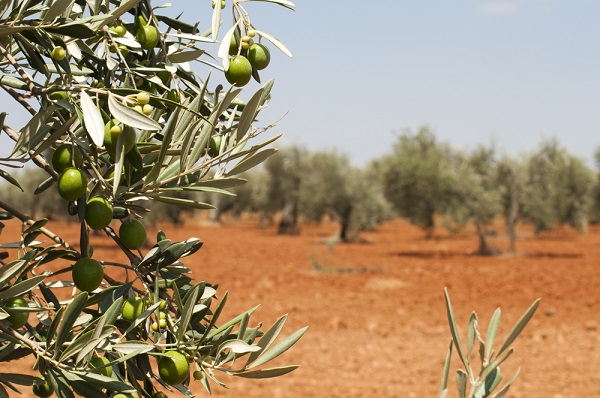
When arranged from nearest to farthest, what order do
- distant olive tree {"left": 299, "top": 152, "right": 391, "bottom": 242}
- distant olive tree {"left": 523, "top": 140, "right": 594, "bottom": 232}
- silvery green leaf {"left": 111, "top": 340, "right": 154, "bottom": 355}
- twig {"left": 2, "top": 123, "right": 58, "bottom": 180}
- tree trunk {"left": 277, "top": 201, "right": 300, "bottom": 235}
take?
silvery green leaf {"left": 111, "top": 340, "right": 154, "bottom": 355}
twig {"left": 2, "top": 123, "right": 58, "bottom": 180}
distant olive tree {"left": 523, "top": 140, "right": 594, "bottom": 232}
distant olive tree {"left": 299, "top": 152, "right": 391, "bottom": 242}
tree trunk {"left": 277, "top": 201, "right": 300, "bottom": 235}

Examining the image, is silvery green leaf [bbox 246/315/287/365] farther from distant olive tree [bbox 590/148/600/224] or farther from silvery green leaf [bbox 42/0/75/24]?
distant olive tree [bbox 590/148/600/224]

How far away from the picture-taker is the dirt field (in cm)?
785

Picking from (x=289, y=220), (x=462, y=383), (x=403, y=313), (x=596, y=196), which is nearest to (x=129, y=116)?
(x=462, y=383)

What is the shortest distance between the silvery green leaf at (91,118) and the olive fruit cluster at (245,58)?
0.90 feet

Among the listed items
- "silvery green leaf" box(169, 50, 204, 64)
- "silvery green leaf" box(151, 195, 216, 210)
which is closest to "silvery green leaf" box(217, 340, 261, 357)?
"silvery green leaf" box(151, 195, 216, 210)

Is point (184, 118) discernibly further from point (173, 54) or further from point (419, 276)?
point (419, 276)

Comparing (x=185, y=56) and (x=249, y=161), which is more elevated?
(x=185, y=56)

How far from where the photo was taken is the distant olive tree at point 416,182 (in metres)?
24.9

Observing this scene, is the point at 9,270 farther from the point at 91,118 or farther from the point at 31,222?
the point at 91,118

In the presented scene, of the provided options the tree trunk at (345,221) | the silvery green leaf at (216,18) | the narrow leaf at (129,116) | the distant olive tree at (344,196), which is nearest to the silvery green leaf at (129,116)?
the narrow leaf at (129,116)

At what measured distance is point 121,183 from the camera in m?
1.01

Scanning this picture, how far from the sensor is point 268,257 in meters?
23.2

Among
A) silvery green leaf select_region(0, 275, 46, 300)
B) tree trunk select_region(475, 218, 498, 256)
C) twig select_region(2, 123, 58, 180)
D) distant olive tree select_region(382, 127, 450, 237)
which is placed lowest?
tree trunk select_region(475, 218, 498, 256)

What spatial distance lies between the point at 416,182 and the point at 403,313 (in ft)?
44.9
